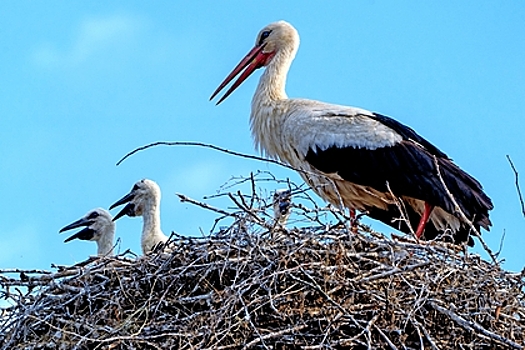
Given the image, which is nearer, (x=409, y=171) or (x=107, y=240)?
(x=409, y=171)

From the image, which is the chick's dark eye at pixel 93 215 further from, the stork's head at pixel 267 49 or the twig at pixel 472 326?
the twig at pixel 472 326

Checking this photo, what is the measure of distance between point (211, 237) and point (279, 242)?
0.33 meters

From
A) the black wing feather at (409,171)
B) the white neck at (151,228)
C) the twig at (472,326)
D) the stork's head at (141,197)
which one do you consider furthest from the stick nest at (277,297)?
the stork's head at (141,197)

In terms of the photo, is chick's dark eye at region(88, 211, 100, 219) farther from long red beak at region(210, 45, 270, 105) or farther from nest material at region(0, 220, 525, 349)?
nest material at region(0, 220, 525, 349)

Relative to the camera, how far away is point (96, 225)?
7.39 m

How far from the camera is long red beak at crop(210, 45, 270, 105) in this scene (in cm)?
731

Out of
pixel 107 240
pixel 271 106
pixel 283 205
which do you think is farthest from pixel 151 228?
pixel 283 205

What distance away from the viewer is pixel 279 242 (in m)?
4.63

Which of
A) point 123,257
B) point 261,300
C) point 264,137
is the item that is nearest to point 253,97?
point 264,137

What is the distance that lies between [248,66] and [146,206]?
1122 mm

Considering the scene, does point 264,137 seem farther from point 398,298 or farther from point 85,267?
point 398,298

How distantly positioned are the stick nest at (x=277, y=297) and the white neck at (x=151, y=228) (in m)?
1.73

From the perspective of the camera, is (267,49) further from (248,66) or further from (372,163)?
(372,163)

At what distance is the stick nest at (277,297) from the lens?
4.31 m
